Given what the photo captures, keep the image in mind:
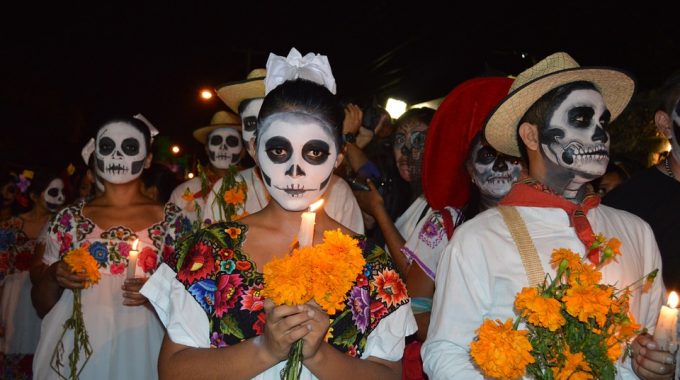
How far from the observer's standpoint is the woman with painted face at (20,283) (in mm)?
8109

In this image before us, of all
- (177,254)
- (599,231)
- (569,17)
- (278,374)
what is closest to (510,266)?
(599,231)

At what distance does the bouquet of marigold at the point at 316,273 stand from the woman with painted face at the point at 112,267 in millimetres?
2563

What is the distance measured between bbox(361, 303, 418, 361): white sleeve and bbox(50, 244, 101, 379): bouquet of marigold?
8.51 feet

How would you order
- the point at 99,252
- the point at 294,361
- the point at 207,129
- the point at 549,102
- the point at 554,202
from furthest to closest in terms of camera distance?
1. the point at 207,129
2. the point at 99,252
3. the point at 549,102
4. the point at 554,202
5. the point at 294,361

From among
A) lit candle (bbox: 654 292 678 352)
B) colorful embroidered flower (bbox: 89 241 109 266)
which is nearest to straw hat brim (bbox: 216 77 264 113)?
colorful embroidered flower (bbox: 89 241 109 266)

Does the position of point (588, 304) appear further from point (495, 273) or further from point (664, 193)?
point (664, 193)

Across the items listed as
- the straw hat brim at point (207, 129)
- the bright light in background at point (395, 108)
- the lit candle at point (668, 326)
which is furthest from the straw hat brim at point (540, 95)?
the bright light in background at point (395, 108)

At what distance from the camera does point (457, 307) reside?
3178 millimetres

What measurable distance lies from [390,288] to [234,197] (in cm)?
221

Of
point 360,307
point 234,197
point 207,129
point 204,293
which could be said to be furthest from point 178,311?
point 207,129

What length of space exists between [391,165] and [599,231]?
3.29 m

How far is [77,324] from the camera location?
5.09 m

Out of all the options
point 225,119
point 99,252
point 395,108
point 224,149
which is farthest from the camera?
point 395,108

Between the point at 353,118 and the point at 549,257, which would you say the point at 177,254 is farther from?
the point at 353,118
